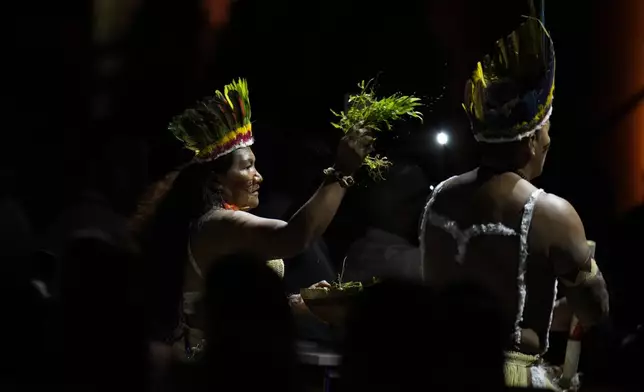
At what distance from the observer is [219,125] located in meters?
2.87

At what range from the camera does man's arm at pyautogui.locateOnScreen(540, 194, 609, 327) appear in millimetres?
2154

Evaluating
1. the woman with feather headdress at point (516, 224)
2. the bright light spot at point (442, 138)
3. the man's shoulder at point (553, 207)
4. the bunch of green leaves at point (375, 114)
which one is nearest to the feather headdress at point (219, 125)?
the bunch of green leaves at point (375, 114)

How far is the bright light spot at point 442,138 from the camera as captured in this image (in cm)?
299

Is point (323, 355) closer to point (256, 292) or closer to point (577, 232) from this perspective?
point (256, 292)

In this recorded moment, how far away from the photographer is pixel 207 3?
337cm

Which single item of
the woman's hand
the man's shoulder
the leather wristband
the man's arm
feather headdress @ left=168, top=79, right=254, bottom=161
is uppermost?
feather headdress @ left=168, top=79, right=254, bottom=161

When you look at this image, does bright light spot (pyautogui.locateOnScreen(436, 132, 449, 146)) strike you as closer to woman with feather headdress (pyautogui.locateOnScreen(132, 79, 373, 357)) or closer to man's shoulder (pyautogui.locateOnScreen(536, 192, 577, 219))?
woman with feather headdress (pyautogui.locateOnScreen(132, 79, 373, 357))

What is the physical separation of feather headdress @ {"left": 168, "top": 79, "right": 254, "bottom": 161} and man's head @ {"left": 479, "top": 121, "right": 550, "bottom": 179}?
98cm

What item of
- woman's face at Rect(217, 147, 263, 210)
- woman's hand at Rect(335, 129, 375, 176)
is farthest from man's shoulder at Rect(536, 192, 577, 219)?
woman's face at Rect(217, 147, 263, 210)

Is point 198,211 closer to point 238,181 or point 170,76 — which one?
point 238,181

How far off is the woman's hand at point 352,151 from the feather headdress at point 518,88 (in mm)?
434

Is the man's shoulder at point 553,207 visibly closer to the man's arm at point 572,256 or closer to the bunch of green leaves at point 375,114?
the man's arm at point 572,256

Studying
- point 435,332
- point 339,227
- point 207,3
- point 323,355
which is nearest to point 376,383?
point 435,332

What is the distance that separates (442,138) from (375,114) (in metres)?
0.43
